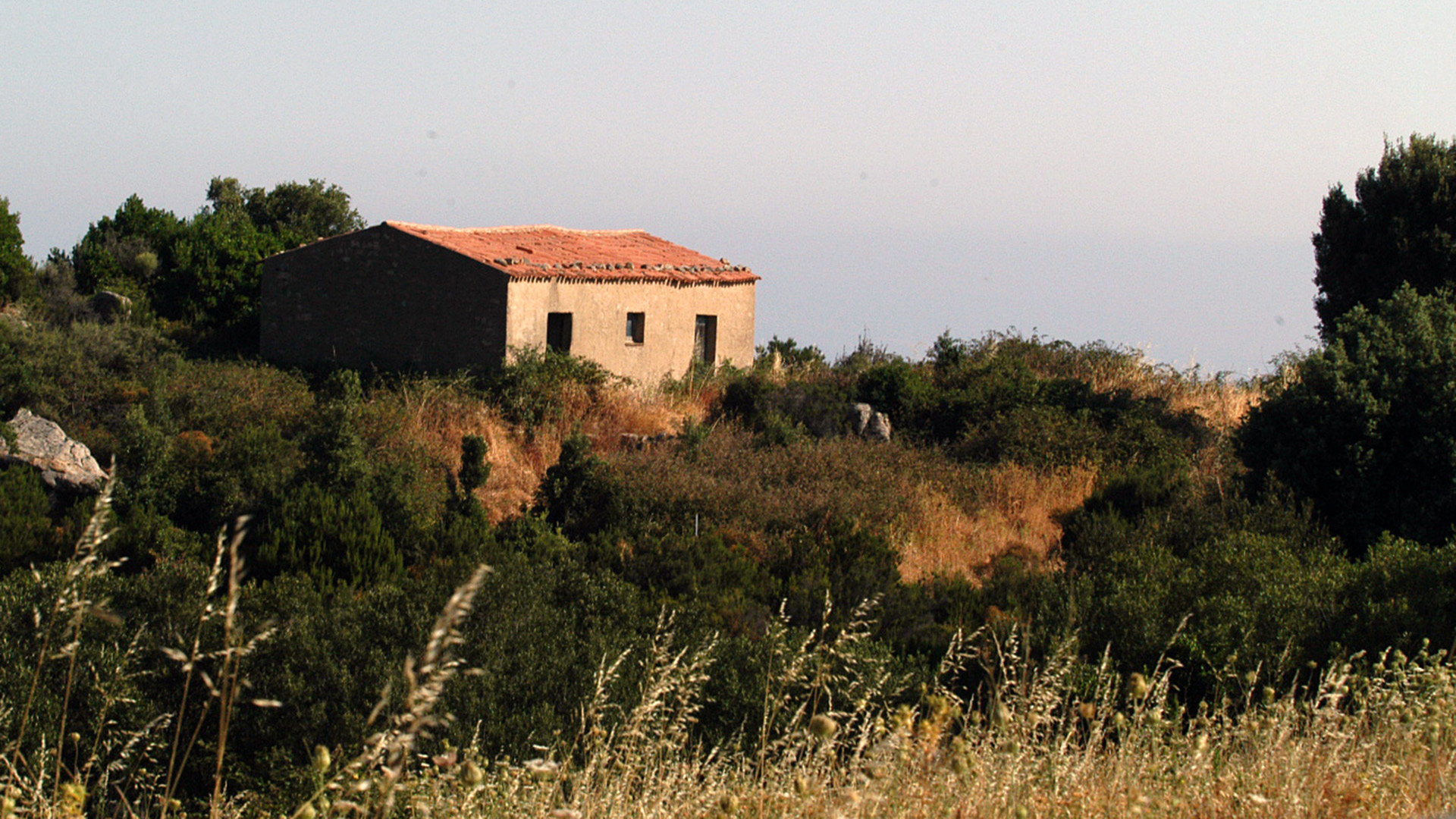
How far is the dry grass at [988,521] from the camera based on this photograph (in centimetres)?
1245

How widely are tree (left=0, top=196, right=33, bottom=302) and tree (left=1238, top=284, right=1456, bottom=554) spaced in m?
21.8

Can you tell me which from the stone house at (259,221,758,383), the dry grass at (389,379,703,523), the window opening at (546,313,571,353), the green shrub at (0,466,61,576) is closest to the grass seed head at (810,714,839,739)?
the green shrub at (0,466,61,576)

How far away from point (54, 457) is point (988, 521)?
415 inches

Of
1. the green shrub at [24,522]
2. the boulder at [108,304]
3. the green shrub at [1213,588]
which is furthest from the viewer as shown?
the boulder at [108,304]

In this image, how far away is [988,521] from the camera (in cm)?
1344

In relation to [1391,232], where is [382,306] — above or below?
below

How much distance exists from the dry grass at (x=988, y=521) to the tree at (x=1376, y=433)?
2.46 metres

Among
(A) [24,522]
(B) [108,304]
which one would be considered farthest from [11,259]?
(A) [24,522]

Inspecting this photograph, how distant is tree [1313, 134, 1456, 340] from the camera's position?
705 inches

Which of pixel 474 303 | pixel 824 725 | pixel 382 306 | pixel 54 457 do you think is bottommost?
pixel 54 457

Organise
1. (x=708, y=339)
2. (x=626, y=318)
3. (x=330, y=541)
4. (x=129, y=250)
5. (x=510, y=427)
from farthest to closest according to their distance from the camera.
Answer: (x=129, y=250)
(x=708, y=339)
(x=626, y=318)
(x=510, y=427)
(x=330, y=541)

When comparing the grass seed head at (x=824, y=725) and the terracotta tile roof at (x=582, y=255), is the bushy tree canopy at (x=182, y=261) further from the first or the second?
the grass seed head at (x=824, y=725)

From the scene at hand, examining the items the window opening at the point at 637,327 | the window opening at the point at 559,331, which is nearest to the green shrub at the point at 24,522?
the window opening at the point at 559,331

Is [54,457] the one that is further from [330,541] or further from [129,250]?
[129,250]
